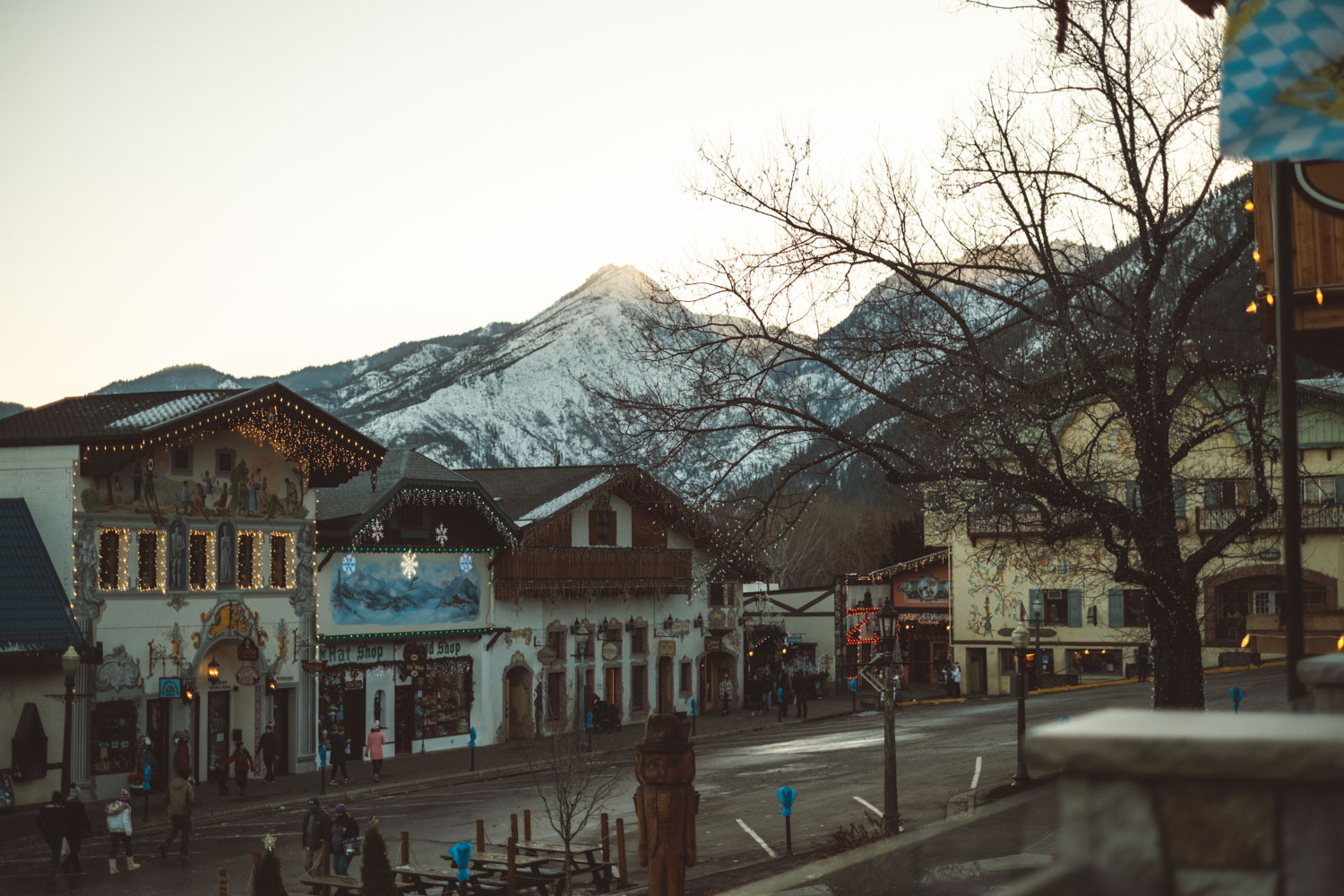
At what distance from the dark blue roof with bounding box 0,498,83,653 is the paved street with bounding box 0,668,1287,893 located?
14.0 feet

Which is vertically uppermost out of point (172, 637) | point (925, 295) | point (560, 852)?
point (925, 295)

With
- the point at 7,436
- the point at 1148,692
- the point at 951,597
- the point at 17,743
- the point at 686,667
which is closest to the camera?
the point at 17,743

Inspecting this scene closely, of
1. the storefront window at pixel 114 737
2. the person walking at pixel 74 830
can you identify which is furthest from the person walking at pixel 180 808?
the storefront window at pixel 114 737

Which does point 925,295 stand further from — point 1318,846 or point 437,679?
point 437,679

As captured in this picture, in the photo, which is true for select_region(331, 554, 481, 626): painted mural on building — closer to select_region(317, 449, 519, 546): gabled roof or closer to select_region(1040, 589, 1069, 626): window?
select_region(317, 449, 519, 546): gabled roof

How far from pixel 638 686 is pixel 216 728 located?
2007cm

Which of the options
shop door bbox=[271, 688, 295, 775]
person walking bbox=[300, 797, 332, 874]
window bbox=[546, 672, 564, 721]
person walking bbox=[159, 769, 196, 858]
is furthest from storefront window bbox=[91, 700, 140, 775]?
window bbox=[546, 672, 564, 721]

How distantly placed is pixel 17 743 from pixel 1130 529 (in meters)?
25.8

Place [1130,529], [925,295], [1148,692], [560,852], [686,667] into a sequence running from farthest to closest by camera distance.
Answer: [686,667]
[1148,692]
[560,852]
[925,295]
[1130,529]

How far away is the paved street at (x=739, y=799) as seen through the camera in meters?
23.9

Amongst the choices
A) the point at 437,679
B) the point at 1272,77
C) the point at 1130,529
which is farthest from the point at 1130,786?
the point at 437,679

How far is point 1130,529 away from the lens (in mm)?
18078

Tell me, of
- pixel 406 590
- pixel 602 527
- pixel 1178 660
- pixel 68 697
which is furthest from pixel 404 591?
pixel 1178 660

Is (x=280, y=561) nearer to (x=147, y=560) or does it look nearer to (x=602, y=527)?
(x=147, y=560)
